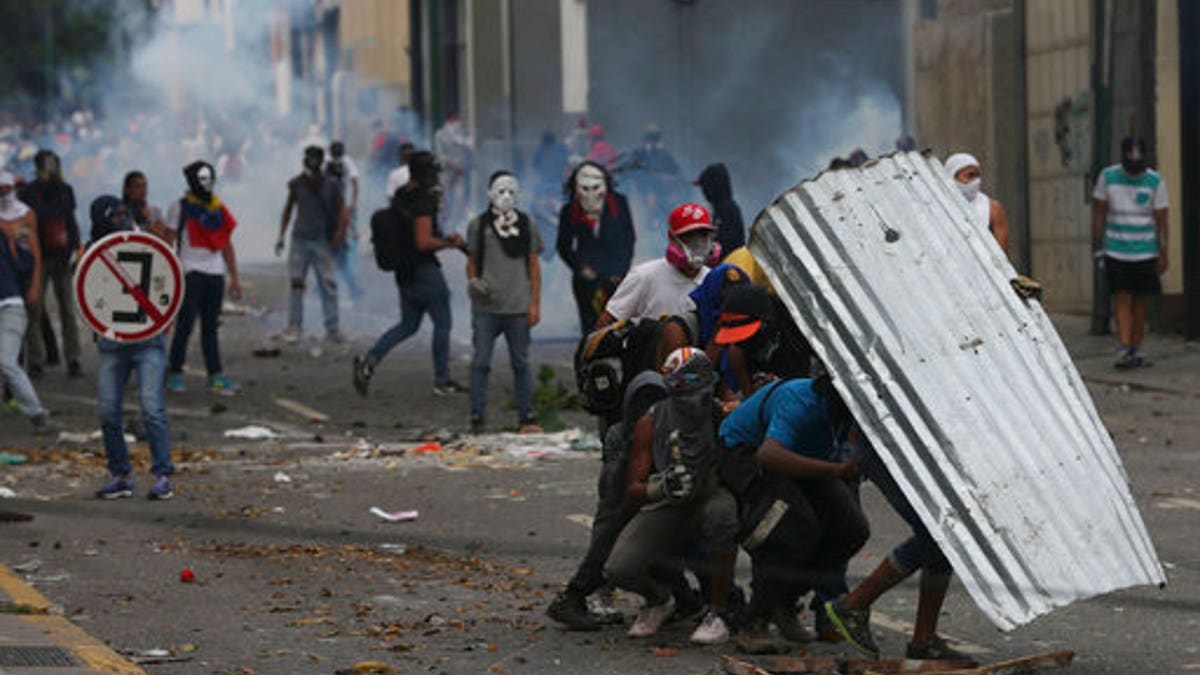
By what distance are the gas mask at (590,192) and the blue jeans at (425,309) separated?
1773 millimetres

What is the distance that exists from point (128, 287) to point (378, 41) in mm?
35260

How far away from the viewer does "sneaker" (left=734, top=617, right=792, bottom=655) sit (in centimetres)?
892

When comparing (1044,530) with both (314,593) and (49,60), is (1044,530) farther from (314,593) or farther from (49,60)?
(49,60)

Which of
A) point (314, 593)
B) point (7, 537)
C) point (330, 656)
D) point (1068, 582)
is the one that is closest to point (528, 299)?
point (7, 537)

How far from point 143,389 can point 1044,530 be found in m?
6.40

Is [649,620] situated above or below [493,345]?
below

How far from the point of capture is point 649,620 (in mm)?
9367

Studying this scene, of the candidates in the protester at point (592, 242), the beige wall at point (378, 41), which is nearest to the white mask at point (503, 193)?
the protester at point (592, 242)

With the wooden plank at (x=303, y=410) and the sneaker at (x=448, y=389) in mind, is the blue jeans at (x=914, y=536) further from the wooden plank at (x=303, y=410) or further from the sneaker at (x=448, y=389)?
the sneaker at (x=448, y=389)

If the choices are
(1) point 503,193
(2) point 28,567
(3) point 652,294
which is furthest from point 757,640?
(1) point 503,193

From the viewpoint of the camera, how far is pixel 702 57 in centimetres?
3700

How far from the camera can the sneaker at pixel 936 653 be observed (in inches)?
337

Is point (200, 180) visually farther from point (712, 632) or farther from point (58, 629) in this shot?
point (712, 632)

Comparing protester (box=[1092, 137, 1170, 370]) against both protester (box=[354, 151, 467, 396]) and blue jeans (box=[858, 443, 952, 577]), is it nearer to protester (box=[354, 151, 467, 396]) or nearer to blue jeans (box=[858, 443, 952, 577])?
protester (box=[354, 151, 467, 396])
